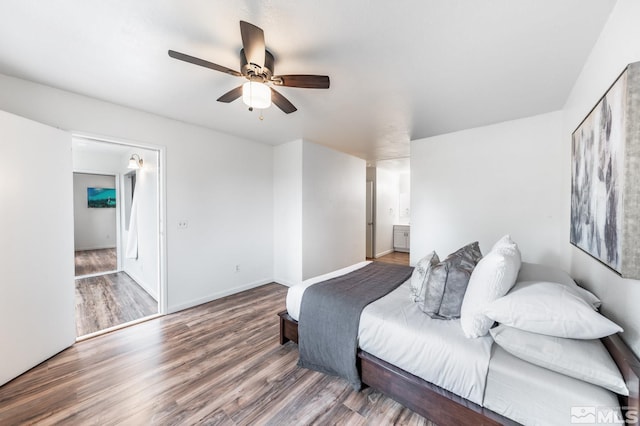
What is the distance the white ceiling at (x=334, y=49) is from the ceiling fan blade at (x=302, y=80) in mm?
164

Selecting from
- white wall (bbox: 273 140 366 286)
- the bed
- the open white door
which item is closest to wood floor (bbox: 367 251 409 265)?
white wall (bbox: 273 140 366 286)

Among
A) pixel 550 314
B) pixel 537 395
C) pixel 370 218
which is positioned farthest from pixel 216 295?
pixel 370 218

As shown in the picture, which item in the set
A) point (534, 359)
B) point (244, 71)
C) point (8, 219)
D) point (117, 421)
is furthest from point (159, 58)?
point (534, 359)

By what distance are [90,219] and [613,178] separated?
963 cm

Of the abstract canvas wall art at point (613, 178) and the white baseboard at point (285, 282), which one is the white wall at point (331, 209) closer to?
the white baseboard at point (285, 282)

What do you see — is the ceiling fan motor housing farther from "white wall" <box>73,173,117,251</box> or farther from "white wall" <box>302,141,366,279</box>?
"white wall" <box>73,173,117,251</box>

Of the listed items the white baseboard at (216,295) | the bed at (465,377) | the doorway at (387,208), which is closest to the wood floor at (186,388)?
the bed at (465,377)

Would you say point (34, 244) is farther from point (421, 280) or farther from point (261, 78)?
point (421, 280)

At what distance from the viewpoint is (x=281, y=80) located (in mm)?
1764

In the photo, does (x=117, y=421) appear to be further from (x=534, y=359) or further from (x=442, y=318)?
(x=534, y=359)

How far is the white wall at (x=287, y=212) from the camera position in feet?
12.9

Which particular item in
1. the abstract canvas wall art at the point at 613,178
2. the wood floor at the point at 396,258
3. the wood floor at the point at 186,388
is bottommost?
the wood floor at the point at 186,388

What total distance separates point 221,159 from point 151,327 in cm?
233

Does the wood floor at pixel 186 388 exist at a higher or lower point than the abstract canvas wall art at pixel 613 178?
lower
